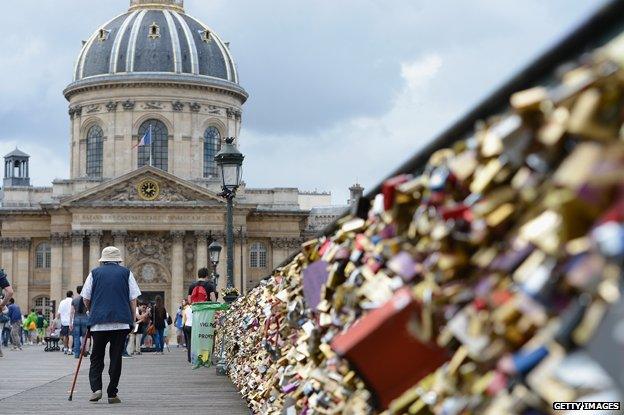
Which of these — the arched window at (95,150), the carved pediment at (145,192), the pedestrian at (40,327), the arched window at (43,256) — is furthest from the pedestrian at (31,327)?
the arched window at (95,150)

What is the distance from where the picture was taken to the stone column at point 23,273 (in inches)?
3110

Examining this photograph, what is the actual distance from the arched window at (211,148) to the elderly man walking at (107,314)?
71093 millimetres

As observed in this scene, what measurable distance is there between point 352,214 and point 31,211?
252ft

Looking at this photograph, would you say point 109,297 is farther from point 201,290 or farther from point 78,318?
point 78,318

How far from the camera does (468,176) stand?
2590mm

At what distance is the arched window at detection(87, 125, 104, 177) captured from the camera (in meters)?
84.7

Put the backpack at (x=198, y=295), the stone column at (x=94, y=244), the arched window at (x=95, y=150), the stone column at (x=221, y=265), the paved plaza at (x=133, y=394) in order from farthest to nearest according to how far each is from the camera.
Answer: the arched window at (x=95, y=150)
the stone column at (x=221, y=265)
the stone column at (x=94, y=244)
the backpack at (x=198, y=295)
the paved plaza at (x=133, y=394)

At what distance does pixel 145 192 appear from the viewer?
77062 mm

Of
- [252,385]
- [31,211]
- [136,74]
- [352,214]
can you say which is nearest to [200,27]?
[136,74]

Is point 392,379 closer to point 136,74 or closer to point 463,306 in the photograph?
point 463,306

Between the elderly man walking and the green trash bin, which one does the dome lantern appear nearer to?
the green trash bin

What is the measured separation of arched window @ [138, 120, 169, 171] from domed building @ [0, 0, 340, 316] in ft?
0.28

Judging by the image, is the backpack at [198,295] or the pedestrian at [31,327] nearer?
the backpack at [198,295]

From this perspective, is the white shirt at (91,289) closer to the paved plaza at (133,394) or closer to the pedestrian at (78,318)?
the paved plaza at (133,394)
